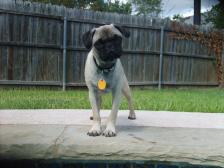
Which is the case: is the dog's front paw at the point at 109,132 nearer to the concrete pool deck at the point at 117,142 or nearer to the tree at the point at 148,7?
the concrete pool deck at the point at 117,142

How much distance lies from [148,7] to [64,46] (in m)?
12.6

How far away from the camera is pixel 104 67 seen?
3650 mm

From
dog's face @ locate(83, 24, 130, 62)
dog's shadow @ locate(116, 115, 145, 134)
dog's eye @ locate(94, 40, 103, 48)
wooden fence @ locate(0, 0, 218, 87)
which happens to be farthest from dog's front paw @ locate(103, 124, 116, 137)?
wooden fence @ locate(0, 0, 218, 87)

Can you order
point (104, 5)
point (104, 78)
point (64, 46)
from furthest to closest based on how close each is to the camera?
point (104, 5)
point (64, 46)
point (104, 78)

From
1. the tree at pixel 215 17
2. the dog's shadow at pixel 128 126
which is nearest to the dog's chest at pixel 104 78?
the dog's shadow at pixel 128 126

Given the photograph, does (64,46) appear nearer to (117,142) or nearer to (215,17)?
(215,17)

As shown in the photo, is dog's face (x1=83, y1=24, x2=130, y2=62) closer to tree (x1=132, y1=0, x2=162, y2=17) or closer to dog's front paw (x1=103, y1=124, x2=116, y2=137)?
dog's front paw (x1=103, y1=124, x2=116, y2=137)

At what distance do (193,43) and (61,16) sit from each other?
15.6ft

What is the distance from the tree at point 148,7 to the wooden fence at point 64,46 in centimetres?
741

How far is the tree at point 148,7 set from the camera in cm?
2084

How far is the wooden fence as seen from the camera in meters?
9.78

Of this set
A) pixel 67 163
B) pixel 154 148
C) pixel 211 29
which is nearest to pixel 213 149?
pixel 154 148

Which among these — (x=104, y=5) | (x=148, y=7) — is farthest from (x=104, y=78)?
(x=104, y=5)

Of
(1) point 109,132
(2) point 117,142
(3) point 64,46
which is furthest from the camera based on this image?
(3) point 64,46
